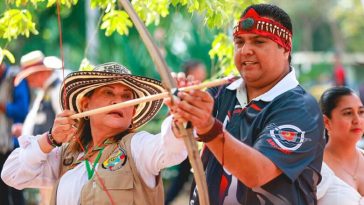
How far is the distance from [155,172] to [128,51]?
9671 mm

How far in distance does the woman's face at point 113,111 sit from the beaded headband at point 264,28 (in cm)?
67

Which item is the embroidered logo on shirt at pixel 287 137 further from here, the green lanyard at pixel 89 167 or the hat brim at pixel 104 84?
the green lanyard at pixel 89 167

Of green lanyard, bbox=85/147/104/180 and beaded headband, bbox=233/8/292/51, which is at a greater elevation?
beaded headband, bbox=233/8/292/51

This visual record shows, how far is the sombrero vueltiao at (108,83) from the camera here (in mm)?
4195

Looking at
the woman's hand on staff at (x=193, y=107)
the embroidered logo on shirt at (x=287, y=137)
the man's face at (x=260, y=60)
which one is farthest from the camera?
the man's face at (x=260, y=60)

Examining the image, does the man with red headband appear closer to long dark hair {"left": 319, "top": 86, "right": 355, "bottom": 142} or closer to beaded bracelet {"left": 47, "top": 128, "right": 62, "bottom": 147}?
beaded bracelet {"left": 47, "top": 128, "right": 62, "bottom": 147}

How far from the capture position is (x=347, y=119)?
5.01 meters

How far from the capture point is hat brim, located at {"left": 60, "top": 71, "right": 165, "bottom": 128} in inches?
165

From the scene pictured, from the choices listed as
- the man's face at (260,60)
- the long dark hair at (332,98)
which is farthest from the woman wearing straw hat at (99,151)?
the long dark hair at (332,98)

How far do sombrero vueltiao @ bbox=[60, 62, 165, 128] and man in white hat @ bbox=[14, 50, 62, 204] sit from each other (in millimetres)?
3932

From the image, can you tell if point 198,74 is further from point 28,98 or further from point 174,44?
point 174,44

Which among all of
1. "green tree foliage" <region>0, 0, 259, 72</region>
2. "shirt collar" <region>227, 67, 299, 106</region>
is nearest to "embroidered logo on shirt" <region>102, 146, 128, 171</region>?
"shirt collar" <region>227, 67, 299, 106</region>

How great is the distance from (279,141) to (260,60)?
437 mm

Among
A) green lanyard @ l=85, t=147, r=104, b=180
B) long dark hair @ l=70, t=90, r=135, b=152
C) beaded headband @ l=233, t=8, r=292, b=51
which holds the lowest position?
green lanyard @ l=85, t=147, r=104, b=180
